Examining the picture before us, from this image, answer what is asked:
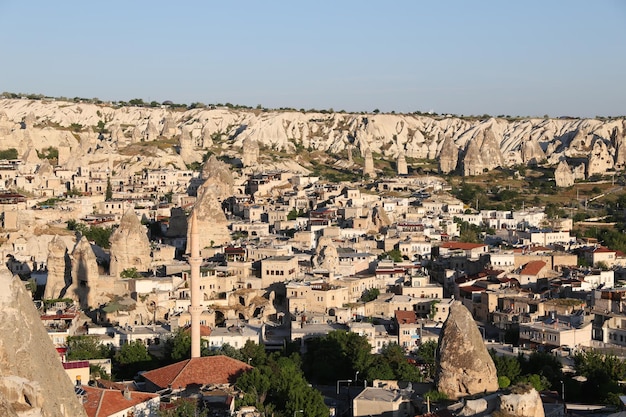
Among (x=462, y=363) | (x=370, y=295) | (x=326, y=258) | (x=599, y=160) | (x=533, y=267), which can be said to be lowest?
(x=370, y=295)

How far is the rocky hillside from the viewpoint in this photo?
93.7 meters

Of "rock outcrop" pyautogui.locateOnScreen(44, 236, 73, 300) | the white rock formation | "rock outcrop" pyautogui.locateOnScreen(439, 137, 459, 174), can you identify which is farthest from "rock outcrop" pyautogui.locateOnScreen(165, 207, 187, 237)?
"rock outcrop" pyautogui.locateOnScreen(439, 137, 459, 174)

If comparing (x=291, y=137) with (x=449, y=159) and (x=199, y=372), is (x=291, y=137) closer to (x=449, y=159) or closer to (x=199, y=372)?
(x=449, y=159)

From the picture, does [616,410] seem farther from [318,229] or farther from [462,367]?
[318,229]

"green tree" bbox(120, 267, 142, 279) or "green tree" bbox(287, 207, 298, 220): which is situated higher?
"green tree" bbox(287, 207, 298, 220)

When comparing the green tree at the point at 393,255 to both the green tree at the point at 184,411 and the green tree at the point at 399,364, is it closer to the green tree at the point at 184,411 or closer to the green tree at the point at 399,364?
the green tree at the point at 399,364

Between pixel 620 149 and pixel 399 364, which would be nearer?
pixel 399 364

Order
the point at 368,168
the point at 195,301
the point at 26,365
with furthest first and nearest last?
the point at 368,168, the point at 195,301, the point at 26,365

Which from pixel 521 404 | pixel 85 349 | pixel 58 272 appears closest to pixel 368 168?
pixel 58 272

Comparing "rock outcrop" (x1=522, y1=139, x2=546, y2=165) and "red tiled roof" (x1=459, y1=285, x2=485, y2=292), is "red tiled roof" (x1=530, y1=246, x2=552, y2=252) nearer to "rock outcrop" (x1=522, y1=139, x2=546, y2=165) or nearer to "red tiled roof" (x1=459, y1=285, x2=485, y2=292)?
"red tiled roof" (x1=459, y1=285, x2=485, y2=292)

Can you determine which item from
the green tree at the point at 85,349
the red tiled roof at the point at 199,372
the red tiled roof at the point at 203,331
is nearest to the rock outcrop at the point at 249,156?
the red tiled roof at the point at 203,331

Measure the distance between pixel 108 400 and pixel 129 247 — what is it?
2228 cm

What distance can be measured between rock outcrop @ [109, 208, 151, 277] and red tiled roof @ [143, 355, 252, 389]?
16.6 metres

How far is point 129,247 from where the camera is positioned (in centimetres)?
4894
